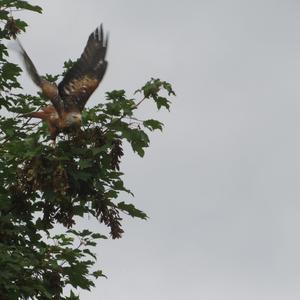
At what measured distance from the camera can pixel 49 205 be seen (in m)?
9.07

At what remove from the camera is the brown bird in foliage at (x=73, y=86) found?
878 centimetres

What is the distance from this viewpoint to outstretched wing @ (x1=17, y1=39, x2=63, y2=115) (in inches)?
342

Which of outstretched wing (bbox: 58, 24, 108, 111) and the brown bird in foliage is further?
outstretched wing (bbox: 58, 24, 108, 111)

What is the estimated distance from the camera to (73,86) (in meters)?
9.56

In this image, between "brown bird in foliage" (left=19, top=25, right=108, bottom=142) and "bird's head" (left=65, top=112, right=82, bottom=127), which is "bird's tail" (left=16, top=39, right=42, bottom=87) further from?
"bird's head" (left=65, top=112, right=82, bottom=127)

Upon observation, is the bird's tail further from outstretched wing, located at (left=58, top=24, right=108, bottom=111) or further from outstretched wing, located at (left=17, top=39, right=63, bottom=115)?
outstretched wing, located at (left=58, top=24, right=108, bottom=111)

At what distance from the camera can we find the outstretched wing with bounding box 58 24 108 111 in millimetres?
9344

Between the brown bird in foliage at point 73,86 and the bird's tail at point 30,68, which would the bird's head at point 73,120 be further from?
the bird's tail at point 30,68

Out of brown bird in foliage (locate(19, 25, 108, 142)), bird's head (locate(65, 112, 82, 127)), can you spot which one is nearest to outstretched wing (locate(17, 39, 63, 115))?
brown bird in foliage (locate(19, 25, 108, 142))

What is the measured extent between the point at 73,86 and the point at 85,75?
0.37 m

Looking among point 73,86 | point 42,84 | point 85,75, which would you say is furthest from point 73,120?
point 85,75

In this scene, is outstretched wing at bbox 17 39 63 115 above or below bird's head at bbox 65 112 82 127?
above

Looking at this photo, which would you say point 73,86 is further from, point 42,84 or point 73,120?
point 73,120

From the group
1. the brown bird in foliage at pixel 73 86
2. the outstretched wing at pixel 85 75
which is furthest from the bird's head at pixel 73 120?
the outstretched wing at pixel 85 75
